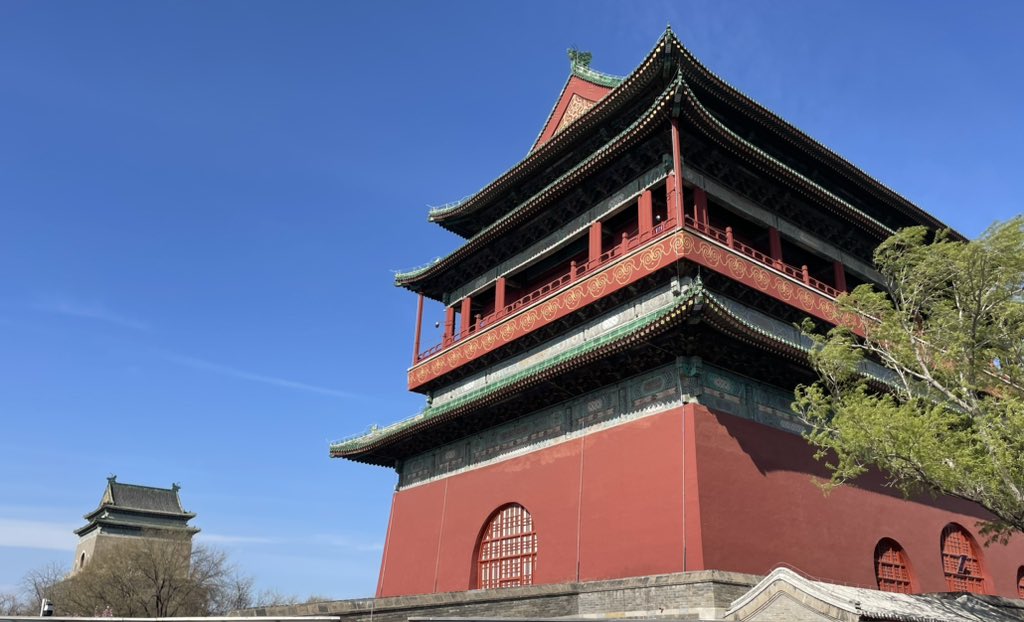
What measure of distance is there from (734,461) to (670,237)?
474cm

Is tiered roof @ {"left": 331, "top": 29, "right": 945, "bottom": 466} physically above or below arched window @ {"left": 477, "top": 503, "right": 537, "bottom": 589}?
above

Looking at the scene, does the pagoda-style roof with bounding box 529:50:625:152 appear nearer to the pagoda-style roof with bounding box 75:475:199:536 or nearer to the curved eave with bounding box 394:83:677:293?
the curved eave with bounding box 394:83:677:293

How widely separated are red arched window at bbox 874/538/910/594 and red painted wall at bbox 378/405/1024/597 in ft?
0.62

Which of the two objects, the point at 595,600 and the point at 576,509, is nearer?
the point at 595,600

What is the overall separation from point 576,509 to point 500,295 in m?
7.64

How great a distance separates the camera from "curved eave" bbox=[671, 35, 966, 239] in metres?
18.4

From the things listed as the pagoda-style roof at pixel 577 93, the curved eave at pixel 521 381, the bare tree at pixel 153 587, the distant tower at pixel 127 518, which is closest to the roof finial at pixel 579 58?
the pagoda-style roof at pixel 577 93

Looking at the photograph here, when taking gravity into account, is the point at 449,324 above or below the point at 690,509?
above

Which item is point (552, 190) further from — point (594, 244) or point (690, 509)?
point (690, 509)

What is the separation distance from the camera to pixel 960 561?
1898cm

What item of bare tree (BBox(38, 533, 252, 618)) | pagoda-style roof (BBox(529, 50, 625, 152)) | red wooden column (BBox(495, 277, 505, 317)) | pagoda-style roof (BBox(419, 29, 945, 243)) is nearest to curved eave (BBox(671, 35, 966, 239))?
pagoda-style roof (BBox(419, 29, 945, 243))

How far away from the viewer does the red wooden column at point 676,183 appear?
52.8 ft

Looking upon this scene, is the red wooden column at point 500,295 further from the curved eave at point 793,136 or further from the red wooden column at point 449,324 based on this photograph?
the curved eave at point 793,136

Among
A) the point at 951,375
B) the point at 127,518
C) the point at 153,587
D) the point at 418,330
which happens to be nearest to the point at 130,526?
the point at 127,518
